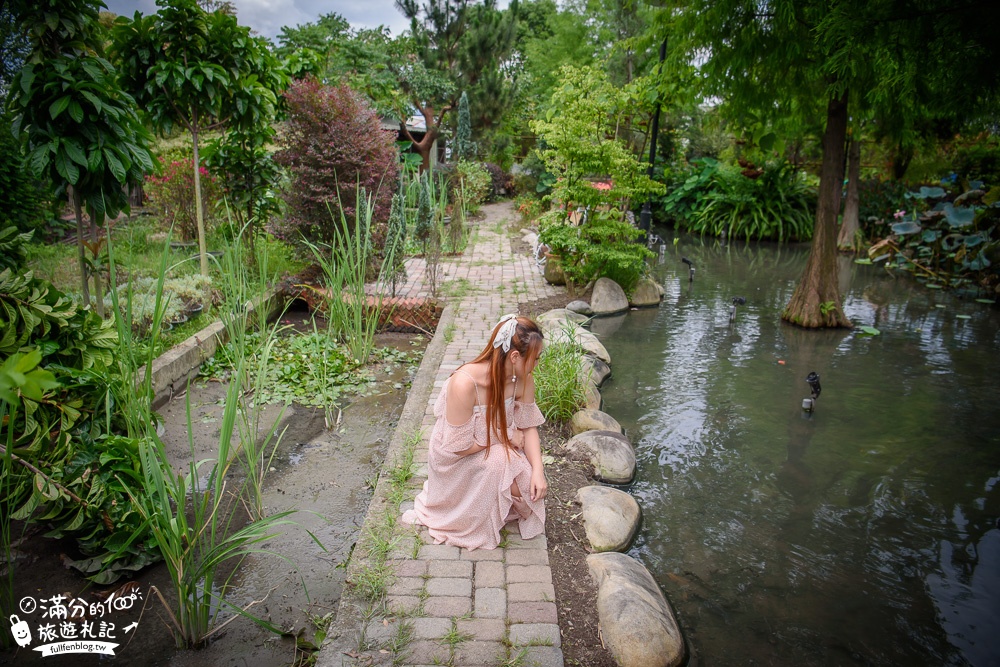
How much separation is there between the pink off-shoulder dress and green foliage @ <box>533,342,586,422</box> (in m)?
1.42

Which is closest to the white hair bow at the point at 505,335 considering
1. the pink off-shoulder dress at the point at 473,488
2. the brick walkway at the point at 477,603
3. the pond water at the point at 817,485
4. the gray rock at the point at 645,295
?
the pink off-shoulder dress at the point at 473,488

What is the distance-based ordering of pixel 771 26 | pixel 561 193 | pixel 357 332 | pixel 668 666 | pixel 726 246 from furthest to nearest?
pixel 726 246 → pixel 561 193 → pixel 771 26 → pixel 357 332 → pixel 668 666

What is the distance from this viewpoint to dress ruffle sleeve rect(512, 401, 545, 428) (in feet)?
9.68

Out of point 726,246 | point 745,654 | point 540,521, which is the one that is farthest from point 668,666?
point 726,246

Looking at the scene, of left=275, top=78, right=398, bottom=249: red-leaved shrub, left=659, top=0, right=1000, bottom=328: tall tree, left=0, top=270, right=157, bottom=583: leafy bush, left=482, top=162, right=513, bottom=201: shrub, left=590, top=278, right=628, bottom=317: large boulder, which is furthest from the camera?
left=482, top=162, right=513, bottom=201: shrub

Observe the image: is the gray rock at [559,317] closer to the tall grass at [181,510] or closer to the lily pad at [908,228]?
the tall grass at [181,510]

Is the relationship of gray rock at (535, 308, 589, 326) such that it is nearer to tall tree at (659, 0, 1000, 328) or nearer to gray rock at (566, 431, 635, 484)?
gray rock at (566, 431, 635, 484)

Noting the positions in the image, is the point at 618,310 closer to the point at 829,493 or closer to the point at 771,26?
the point at 771,26

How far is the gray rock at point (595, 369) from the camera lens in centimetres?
500

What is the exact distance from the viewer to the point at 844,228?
13.4 m

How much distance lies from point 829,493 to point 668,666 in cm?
215

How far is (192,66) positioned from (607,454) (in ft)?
17.0

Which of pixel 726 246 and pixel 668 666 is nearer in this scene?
pixel 668 666

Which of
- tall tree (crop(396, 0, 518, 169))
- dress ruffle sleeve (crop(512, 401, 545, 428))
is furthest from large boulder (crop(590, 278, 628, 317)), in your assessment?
tall tree (crop(396, 0, 518, 169))
